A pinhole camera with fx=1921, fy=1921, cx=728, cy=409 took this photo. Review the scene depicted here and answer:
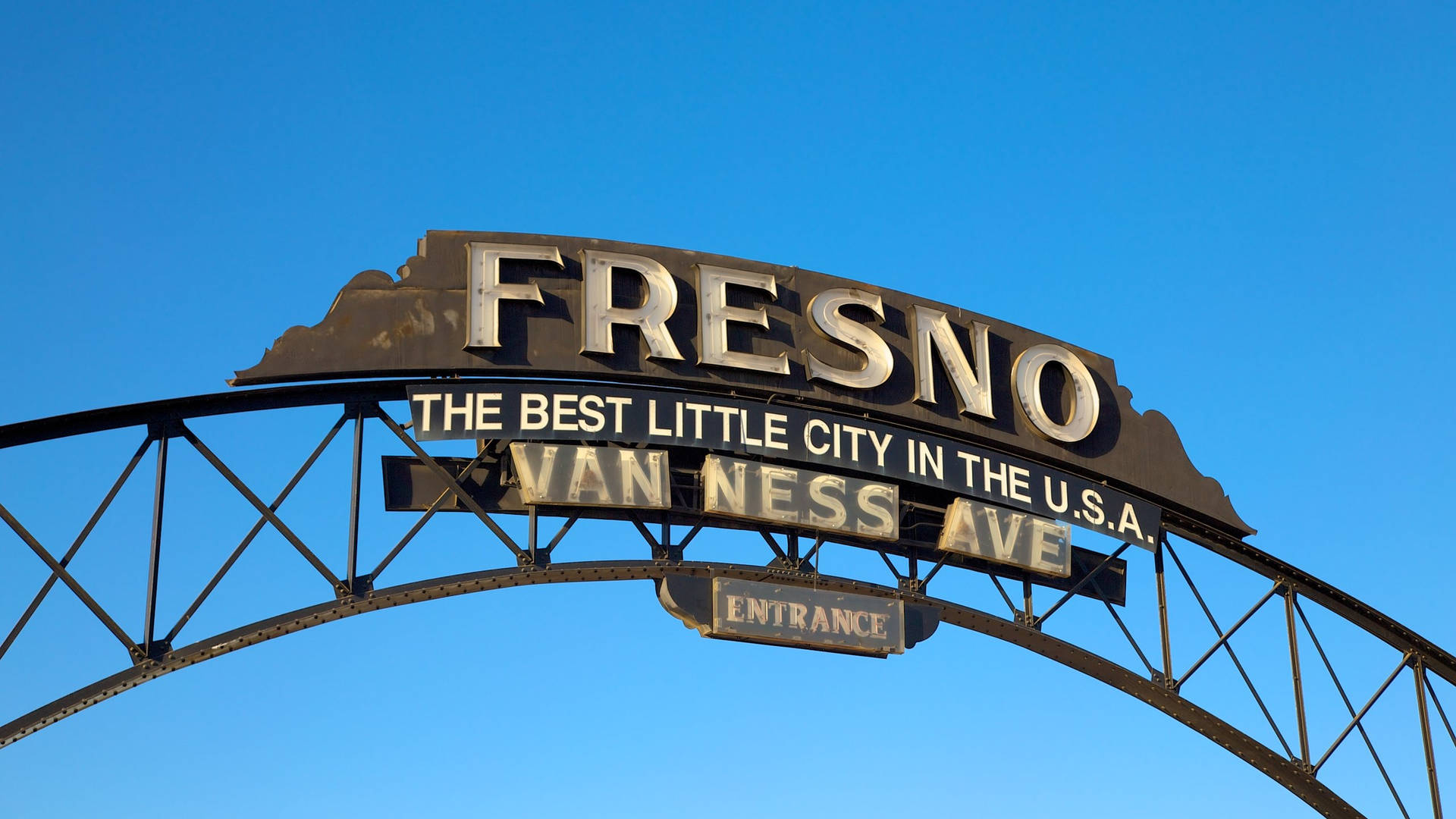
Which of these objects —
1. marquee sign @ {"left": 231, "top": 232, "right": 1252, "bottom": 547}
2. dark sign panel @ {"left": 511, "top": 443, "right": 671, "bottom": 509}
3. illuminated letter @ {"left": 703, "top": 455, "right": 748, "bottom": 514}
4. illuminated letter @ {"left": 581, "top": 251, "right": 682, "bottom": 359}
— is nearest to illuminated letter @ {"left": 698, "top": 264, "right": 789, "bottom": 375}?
marquee sign @ {"left": 231, "top": 232, "right": 1252, "bottom": 547}

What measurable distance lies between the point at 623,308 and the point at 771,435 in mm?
2285

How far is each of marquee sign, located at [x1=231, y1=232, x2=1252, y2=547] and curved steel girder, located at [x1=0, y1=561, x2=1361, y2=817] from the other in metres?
1.48

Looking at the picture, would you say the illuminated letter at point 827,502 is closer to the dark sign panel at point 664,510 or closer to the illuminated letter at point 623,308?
the dark sign panel at point 664,510

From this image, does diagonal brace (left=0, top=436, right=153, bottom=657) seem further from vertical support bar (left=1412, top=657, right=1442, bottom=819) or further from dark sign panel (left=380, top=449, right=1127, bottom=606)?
vertical support bar (left=1412, top=657, right=1442, bottom=819)

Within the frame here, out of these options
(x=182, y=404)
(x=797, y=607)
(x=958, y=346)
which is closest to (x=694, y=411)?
(x=797, y=607)

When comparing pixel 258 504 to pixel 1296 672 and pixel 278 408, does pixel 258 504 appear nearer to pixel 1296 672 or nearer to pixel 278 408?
pixel 278 408

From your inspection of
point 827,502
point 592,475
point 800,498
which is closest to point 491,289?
point 592,475

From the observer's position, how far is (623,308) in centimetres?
2255

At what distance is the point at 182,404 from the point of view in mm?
20328

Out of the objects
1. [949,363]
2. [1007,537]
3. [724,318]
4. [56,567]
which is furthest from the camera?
[949,363]

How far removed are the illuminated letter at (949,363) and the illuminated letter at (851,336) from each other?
0.48 m

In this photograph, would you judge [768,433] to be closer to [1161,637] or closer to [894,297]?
[894,297]

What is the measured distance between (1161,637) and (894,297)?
559cm

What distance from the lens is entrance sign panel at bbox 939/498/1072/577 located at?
23328mm
